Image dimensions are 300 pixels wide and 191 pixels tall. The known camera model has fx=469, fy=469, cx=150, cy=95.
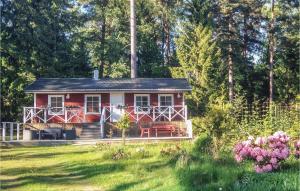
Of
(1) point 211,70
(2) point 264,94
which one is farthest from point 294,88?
(1) point 211,70

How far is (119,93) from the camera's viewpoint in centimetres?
2662

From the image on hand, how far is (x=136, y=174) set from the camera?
10.3 m

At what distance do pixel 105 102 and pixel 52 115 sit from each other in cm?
302

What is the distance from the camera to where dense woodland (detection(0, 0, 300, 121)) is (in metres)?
30.8

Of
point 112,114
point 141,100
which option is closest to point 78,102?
point 112,114

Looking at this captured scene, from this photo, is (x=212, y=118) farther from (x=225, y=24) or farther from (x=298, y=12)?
(x=298, y=12)

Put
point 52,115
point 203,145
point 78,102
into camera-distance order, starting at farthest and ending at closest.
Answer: point 78,102 → point 52,115 → point 203,145

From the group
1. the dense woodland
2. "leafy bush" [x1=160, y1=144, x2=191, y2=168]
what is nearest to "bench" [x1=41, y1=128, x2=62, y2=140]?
the dense woodland

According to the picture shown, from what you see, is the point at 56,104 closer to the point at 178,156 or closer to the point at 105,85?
the point at 105,85

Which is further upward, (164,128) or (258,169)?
(164,128)

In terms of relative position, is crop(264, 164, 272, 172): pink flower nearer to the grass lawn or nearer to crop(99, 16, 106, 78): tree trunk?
the grass lawn

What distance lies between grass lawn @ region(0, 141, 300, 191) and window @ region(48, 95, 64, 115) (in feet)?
35.7

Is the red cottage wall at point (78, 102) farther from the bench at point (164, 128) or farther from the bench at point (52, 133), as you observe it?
the bench at point (164, 128)

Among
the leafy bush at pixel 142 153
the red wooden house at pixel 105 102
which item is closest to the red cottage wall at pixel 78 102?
the red wooden house at pixel 105 102
